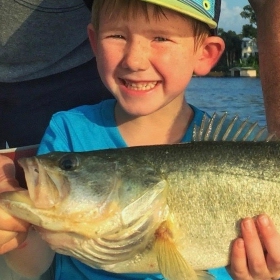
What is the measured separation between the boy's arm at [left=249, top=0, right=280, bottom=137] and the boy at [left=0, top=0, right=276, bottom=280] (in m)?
0.50

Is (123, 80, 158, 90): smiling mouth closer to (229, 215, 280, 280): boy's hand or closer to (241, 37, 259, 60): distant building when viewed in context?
(229, 215, 280, 280): boy's hand

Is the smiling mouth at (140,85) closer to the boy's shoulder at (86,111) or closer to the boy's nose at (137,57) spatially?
the boy's nose at (137,57)

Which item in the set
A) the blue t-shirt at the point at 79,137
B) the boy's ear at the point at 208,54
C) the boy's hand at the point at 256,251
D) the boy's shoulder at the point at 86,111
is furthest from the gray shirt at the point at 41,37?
the boy's hand at the point at 256,251

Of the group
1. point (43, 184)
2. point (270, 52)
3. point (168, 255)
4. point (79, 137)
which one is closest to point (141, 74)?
point (79, 137)

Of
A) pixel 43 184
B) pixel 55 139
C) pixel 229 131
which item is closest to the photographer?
pixel 43 184

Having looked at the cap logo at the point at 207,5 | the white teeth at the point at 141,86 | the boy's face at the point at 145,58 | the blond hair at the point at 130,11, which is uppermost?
the cap logo at the point at 207,5

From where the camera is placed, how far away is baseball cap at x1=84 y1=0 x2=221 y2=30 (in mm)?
2711

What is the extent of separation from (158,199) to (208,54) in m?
1.11

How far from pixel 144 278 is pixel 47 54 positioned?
169 centimetres

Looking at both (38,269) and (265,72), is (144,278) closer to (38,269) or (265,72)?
(38,269)

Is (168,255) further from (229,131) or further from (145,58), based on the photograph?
(145,58)

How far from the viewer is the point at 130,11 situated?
280 cm

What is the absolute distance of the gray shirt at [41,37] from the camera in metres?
3.64

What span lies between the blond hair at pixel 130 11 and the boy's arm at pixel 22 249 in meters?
0.91
